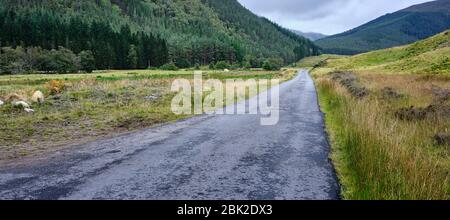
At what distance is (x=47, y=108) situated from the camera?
15352mm

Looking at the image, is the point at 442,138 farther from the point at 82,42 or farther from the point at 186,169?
the point at 82,42

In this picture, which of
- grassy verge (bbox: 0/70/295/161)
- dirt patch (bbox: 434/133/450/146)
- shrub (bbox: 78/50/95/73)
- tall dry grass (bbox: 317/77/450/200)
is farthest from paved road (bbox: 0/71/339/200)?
shrub (bbox: 78/50/95/73)

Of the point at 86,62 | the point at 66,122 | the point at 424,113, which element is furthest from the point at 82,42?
the point at 424,113

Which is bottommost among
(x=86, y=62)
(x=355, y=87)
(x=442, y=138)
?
(x=442, y=138)

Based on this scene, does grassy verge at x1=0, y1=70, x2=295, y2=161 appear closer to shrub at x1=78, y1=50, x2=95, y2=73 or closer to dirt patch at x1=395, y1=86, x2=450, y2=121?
dirt patch at x1=395, y1=86, x2=450, y2=121

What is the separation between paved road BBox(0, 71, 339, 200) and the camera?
5.29m

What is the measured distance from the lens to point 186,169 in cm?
652

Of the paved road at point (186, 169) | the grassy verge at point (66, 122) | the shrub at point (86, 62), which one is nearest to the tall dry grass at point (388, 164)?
the paved road at point (186, 169)

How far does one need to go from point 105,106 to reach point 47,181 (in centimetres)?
1050

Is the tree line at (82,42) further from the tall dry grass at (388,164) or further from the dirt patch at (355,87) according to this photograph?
the tall dry grass at (388,164)

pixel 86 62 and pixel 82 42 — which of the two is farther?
pixel 82 42

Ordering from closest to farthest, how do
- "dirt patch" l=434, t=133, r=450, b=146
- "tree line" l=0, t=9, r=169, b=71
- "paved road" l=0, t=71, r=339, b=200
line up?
"paved road" l=0, t=71, r=339, b=200 < "dirt patch" l=434, t=133, r=450, b=146 < "tree line" l=0, t=9, r=169, b=71
